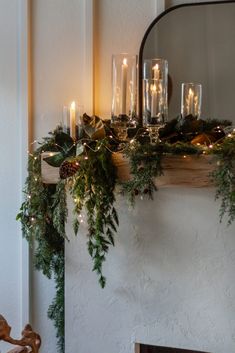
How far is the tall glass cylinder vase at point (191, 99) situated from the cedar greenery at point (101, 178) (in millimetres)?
78

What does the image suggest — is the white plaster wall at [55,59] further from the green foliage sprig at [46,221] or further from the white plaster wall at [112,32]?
the green foliage sprig at [46,221]

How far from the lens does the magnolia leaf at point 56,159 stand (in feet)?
6.27

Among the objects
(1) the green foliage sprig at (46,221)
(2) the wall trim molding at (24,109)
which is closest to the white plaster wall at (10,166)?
(2) the wall trim molding at (24,109)

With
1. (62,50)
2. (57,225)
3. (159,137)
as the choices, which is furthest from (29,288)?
(62,50)

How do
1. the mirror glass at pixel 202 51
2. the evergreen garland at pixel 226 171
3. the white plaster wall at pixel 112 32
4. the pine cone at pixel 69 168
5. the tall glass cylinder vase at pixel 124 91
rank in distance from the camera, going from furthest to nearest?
1. the white plaster wall at pixel 112 32
2. the mirror glass at pixel 202 51
3. the tall glass cylinder vase at pixel 124 91
4. the pine cone at pixel 69 168
5. the evergreen garland at pixel 226 171

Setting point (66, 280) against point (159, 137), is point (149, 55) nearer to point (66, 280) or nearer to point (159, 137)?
point (159, 137)

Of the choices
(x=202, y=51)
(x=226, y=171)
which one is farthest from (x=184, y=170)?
(x=202, y=51)

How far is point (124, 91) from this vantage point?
1.94 m

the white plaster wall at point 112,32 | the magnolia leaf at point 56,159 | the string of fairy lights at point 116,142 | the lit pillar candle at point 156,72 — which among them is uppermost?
the white plaster wall at point 112,32

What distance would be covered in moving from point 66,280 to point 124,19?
4.39ft

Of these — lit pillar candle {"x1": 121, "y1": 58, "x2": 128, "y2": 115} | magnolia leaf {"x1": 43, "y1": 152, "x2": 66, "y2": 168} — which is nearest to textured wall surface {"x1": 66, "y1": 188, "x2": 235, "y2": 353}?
magnolia leaf {"x1": 43, "y1": 152, "x2": 66, "y2": 168}

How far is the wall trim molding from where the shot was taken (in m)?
2.32

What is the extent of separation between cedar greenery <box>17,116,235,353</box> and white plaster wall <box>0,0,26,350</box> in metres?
0.33

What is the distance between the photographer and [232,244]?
1893 millimetres
